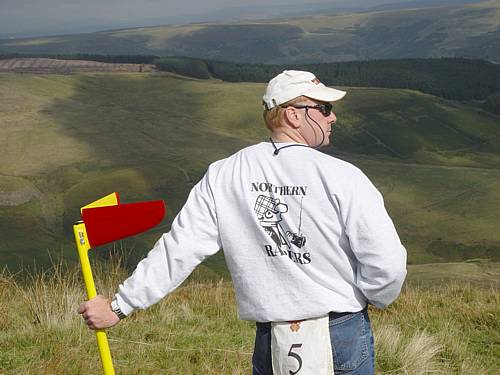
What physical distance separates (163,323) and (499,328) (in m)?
3.62

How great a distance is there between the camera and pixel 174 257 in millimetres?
2982

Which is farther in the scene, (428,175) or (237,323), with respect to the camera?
(428,175)

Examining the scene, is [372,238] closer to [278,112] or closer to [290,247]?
[290,247]

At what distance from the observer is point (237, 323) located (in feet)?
22.7

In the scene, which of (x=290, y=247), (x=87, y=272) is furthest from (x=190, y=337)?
(x=290, y=247)

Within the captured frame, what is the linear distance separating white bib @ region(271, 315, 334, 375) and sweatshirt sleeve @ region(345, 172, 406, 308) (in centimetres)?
31

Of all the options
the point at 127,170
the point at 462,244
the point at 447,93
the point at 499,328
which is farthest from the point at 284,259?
the point at 447,93

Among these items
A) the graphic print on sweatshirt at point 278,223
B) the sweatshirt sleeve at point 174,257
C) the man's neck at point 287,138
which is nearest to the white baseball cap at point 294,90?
the man's neck at point 287,138

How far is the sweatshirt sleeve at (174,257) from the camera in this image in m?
2.99

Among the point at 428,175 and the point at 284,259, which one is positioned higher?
the point at 284,259

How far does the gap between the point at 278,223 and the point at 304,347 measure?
1.91ft

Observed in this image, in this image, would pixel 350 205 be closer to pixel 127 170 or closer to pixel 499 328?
pixel 499 328

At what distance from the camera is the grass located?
5.23 m

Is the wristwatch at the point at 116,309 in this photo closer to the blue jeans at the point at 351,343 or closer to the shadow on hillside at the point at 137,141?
the blue jeans at the point at 351,343
